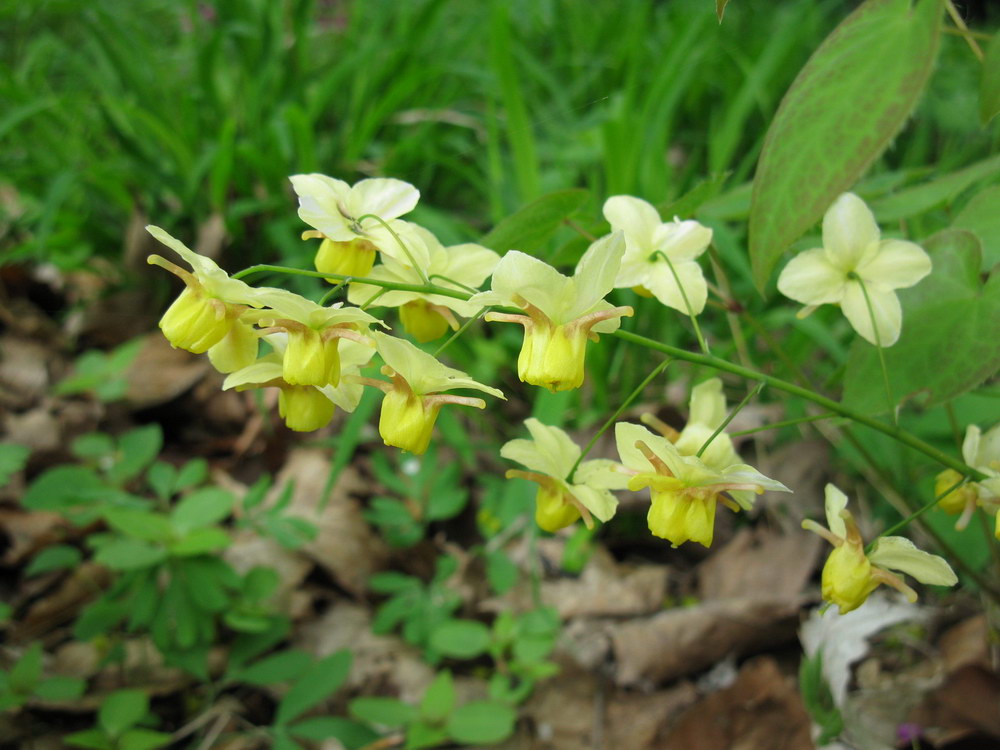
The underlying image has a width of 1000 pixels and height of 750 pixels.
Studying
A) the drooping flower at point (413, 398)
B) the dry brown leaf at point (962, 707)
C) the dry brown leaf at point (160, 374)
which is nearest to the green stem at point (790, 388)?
the drooping flower at point (413, 398)

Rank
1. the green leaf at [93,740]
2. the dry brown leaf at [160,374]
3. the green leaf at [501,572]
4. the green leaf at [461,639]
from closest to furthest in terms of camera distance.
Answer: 1. the green leaf at [93,740]
2. the green leaf at [461,639]
3. the green leaf at [501,572]
4. the dry brown leaf at [160,374]

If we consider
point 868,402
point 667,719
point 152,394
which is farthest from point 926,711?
point 152,394

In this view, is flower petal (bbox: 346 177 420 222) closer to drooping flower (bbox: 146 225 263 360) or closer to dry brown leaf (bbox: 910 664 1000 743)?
drooping flower (bbox: 146 225 263 360)

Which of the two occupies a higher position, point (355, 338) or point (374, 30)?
point (355, 338)

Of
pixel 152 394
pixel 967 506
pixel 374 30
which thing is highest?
pixel 967 506

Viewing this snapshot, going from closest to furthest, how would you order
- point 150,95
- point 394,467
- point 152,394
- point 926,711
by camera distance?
point 926,711
point 394,467
point 152,394
point 150,95

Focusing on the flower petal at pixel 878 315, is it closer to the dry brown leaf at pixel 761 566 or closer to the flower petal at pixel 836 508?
the flower petal at pixel 836 508

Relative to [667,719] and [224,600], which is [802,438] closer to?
[667,719]

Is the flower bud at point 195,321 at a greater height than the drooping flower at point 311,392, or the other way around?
the flower bud at point 195,321
